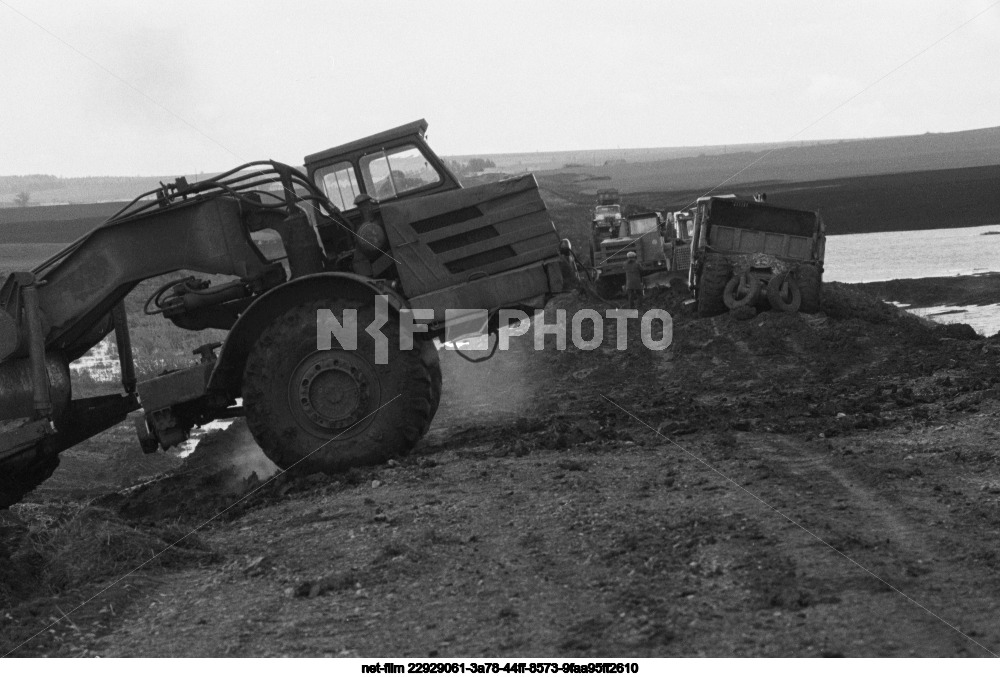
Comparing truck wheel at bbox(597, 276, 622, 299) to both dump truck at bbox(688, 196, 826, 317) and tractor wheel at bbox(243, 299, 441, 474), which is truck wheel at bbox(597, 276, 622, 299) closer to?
dump truck at bbox(688, 196, 826, 317)

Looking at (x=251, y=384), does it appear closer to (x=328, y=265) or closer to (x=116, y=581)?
(x=328, y=265)

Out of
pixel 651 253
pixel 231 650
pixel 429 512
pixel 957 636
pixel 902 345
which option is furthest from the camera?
pixel 651 253

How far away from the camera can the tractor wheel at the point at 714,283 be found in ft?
72.9

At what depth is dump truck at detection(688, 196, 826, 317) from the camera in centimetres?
2169

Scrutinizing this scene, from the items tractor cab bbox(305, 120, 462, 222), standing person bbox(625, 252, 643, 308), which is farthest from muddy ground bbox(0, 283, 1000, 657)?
standing person bbox(625, 252, 643, 308)

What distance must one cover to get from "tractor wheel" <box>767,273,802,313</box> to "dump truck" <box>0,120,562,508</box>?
34.5 feet

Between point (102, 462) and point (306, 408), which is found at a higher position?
point (306, 408)

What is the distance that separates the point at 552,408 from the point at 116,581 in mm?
7727

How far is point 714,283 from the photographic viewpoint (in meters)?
22.3

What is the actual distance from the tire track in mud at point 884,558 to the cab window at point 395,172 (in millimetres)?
4612

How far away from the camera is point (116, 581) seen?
27.1ft

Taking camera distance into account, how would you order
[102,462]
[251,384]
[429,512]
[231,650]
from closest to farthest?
[231,650], [429,512], [251,384], [102,462]

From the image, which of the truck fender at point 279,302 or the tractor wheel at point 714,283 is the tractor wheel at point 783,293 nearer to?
the tractor wheel at point 714,283

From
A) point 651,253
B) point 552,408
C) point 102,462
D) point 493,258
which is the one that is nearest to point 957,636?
point 493,258
